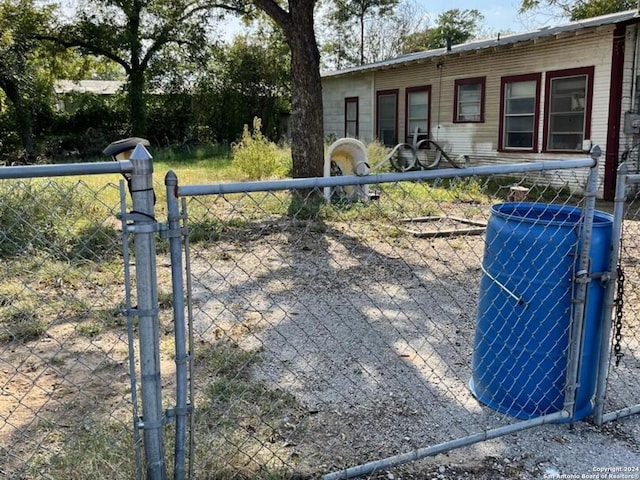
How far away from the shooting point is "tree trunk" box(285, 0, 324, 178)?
8.82 metres

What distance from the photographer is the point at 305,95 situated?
9023mm

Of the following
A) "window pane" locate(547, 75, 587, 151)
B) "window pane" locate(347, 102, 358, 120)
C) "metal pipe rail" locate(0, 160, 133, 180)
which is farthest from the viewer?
"window pane" locate(347, 102, 358, 120)

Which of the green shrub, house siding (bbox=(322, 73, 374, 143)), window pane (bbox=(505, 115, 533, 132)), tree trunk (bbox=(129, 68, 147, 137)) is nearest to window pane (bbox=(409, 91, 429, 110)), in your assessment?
house siding (bbox=(322, 73, 374, 143))

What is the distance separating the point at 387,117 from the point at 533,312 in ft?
46.0

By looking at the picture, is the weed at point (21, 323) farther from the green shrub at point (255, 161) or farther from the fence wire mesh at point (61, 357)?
the green shrub at point (255, 161)

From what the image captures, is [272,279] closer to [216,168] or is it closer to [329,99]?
[216,168]

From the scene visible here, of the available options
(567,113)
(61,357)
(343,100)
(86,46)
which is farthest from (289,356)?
(86,46)

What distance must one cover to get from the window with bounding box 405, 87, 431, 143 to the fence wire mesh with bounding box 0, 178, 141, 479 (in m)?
10.3

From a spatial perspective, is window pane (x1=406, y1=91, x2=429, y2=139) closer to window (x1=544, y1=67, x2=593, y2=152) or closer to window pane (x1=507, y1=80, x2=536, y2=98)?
window pane (x1=507, y1=80, x2=536, y2=98)

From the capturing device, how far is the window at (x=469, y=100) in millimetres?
13047

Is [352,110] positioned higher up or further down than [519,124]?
higher up

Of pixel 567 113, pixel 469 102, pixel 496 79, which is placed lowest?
pixel 567 113

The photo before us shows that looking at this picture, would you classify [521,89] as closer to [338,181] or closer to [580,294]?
[580,294]

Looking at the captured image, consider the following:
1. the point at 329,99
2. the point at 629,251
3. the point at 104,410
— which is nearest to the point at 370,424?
the point at 104,410
